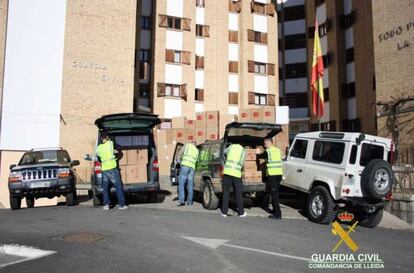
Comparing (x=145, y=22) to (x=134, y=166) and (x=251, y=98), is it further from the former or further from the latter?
(x=134, y=166)

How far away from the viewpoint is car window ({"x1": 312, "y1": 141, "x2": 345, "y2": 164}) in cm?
977

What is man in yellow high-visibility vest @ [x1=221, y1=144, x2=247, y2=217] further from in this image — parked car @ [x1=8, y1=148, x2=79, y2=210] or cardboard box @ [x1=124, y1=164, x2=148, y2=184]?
parked car @ [x1=8, y1=148, x2=79, y2=210]

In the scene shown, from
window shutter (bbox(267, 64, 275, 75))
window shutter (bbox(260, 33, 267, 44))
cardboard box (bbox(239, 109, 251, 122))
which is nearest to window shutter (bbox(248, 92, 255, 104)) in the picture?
window shutter (bbox(267, 64, 275, 75))

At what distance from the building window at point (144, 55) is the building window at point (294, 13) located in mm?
14927

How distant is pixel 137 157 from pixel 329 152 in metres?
5.65

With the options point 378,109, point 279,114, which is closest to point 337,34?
point 378,109

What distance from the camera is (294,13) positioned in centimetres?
3984

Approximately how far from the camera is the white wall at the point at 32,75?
79.5 feet

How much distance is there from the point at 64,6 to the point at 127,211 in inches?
758

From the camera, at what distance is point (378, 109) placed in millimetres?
22703

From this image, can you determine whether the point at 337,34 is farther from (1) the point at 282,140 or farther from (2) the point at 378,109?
(1) the point at 282,140

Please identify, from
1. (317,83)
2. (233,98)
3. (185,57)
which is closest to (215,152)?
(317,83)

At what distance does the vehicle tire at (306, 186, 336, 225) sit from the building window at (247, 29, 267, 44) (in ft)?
88.6

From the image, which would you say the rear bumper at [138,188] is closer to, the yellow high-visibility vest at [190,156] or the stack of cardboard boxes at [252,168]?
the yellow high-visibility vest at [190,156]
